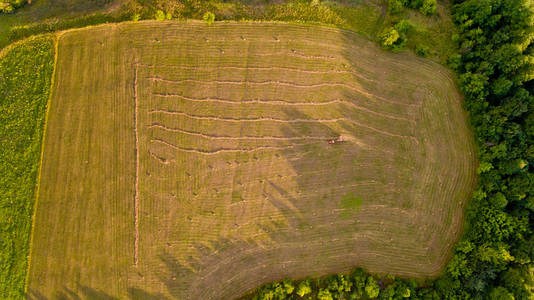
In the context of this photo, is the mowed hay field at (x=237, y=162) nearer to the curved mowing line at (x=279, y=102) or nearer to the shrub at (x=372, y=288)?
the curved mowing line at (x=279, y=102)

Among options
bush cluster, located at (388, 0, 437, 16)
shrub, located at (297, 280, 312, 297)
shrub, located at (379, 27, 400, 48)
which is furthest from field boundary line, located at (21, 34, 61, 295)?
bush cluster, located at (388, 0, 437, 16)

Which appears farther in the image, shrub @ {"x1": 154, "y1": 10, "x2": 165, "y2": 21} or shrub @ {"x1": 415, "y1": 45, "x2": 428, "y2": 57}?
shrub @ {"x1": 415, "y1": 45, "x2": 428, "y2": 57}

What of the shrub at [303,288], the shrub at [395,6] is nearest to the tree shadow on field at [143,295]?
the shrub at [303,288]

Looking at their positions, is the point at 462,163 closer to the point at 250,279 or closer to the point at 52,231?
the point at 250,279

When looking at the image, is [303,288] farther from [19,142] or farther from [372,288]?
[19,142]

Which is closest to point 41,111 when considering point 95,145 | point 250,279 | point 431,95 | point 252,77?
point 95,145

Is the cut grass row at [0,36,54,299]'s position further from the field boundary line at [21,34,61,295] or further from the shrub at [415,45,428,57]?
the shrub at [415,45,428,57]

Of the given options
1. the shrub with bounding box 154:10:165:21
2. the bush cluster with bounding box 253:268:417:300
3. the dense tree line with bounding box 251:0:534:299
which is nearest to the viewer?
the dense tree line with bounding box 251:0:534:299
